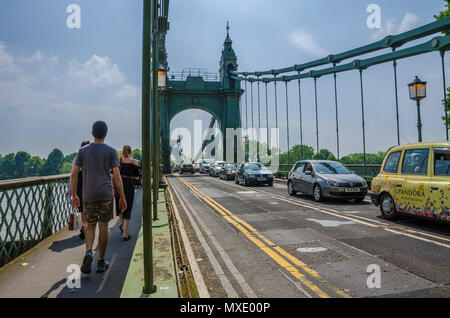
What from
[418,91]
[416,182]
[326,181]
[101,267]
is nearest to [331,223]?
[416,182]

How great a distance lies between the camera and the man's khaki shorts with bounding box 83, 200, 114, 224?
412 cm

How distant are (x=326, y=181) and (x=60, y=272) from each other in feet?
29.9

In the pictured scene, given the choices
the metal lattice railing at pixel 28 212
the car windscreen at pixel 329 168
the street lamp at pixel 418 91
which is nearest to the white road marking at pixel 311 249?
the metal lattice railing at pixel 28 212

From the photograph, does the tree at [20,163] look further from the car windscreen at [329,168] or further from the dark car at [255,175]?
the car windscreen at [329,168]

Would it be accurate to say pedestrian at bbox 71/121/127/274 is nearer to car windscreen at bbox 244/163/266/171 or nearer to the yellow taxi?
the yellow taxi

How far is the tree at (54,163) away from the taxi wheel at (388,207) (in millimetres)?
103454

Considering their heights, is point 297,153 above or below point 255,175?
above

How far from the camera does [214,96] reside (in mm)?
48094

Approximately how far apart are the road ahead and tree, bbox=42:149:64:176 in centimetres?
10205

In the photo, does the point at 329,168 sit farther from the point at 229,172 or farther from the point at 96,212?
the point at 229,172

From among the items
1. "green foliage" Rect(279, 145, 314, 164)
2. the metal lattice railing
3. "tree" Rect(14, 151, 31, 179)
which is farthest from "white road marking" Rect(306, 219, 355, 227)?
"green foliage" Rect(279, 145, 314, 164)
